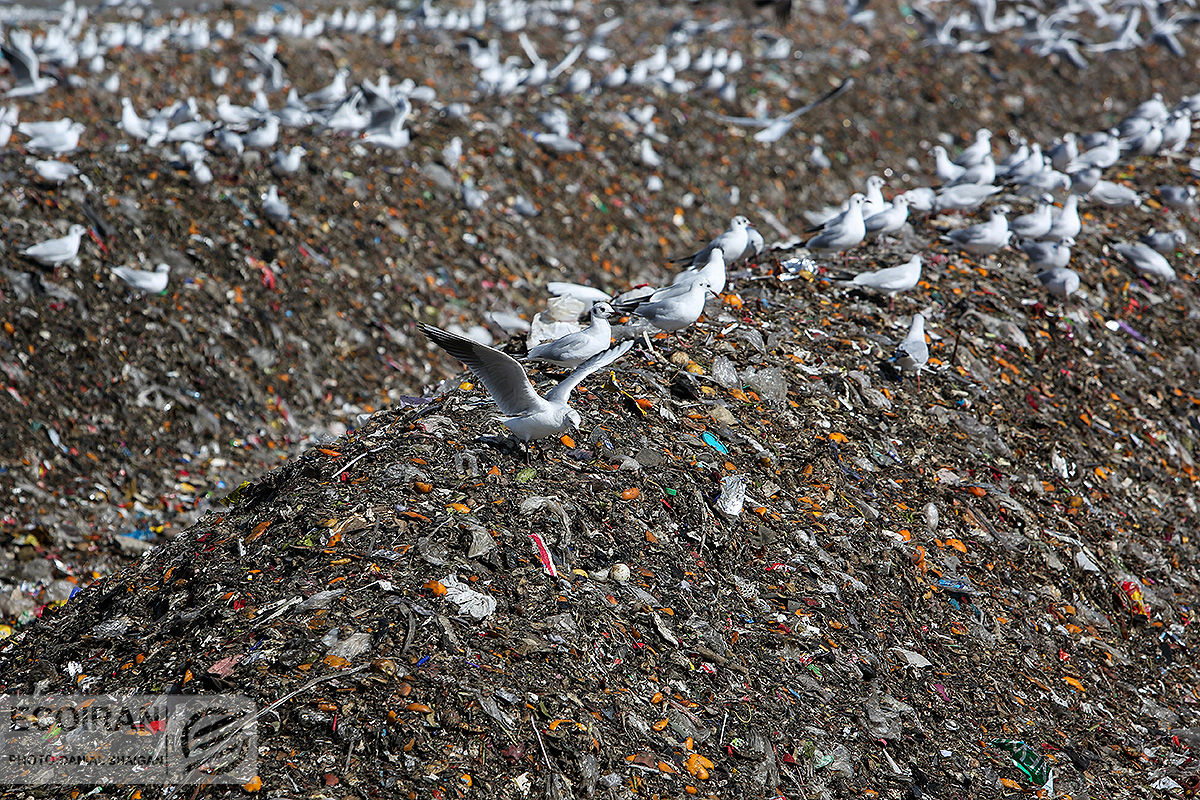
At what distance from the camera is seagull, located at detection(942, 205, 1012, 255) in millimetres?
8320

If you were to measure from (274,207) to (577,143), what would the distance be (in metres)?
4.34

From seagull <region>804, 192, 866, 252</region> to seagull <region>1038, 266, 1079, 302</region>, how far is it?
195 cm

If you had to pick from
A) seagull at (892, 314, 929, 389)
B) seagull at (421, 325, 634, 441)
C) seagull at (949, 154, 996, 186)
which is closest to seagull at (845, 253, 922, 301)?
seagull at (892, 314, 929, 389)

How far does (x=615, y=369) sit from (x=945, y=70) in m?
14.4

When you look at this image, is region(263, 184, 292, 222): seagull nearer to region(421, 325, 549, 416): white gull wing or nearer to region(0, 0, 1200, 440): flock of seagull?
region(0, 0, 1200, 440): flock of seagull

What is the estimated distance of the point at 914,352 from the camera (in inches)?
264

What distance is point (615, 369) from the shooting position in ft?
19.4

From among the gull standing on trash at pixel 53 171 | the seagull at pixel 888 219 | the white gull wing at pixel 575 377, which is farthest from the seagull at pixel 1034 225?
the gull standing on trash at pixel 53 171

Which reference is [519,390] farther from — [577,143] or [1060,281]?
[577,143]

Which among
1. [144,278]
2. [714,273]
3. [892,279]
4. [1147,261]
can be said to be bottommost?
[1147,261]

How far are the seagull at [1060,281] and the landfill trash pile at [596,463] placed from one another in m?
0.04

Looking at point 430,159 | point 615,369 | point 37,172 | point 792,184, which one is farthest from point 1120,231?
point 37,172

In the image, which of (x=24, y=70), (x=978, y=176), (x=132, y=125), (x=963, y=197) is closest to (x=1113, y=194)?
(x=978, y=176)

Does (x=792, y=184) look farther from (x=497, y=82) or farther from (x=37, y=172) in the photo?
(x=37, y=172)
